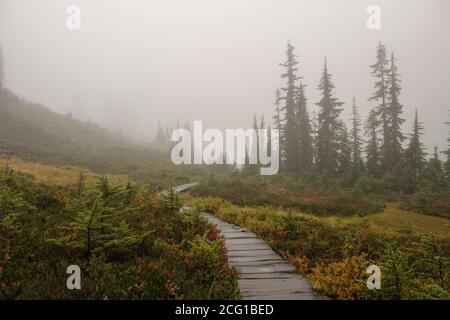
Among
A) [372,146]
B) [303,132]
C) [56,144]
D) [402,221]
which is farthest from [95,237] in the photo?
[56,144]

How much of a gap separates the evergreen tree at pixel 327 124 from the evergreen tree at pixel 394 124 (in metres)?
6.47

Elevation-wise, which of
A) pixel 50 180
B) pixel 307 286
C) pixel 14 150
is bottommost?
pixel 307 286

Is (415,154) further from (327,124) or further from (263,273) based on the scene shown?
(263,273)

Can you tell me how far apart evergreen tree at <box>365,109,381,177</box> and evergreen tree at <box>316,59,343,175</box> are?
4.33m

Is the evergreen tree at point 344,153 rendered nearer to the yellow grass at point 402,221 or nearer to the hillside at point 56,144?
the yellow grass at point 402,221

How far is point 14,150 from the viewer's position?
3359cm

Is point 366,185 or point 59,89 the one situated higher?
point 59,89

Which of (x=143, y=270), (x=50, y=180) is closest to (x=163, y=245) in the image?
(x=143, y=270)

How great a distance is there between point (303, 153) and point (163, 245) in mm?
34914

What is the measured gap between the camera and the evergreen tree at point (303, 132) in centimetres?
3897

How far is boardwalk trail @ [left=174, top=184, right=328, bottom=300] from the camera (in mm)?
5453

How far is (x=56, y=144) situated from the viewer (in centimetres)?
4559
